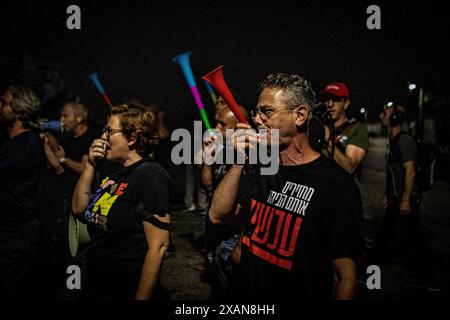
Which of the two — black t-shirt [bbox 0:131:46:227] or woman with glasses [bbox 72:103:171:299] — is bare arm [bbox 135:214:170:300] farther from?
black t-shirt [bbox 0:131:46:227]

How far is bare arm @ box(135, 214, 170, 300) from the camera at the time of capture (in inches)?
82.3

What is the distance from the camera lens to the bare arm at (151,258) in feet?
6.86

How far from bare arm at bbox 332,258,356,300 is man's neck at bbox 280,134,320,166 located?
23.2 inches

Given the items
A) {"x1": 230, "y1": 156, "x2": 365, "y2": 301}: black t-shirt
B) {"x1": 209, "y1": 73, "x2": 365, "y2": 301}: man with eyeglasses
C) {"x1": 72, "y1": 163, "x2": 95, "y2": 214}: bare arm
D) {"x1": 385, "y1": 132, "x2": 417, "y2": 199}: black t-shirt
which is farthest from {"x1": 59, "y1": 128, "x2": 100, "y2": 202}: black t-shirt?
{"x1": 385, "y1": 132, "x2": 417, "y2": 199}: black t-shirt

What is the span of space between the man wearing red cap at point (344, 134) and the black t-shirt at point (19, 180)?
3.01 m

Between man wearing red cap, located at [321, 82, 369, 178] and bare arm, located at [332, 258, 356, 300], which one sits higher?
man wearing red cap, located at [321, 82, 369, 178]

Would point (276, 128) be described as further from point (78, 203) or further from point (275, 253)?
point (78, 203)

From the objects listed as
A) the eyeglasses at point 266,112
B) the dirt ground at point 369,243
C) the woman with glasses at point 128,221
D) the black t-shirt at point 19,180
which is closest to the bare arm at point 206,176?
the dirt ground at point 369,243

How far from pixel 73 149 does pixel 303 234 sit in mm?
4169

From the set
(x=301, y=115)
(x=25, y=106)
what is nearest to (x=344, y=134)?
(x=301, y=115)

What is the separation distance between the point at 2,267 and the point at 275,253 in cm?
265

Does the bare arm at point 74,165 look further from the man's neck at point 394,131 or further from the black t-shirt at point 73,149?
the man's neck at point 394,131

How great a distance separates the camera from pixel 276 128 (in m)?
1.96

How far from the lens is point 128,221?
85.5 inches
